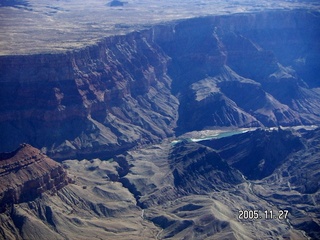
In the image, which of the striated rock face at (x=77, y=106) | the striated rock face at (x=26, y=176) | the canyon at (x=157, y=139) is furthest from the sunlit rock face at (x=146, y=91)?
the striated rock face at (x=26, y=176)

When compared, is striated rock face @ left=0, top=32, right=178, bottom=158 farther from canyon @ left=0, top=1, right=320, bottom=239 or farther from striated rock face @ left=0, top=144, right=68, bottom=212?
striated rock face @ left=0, top=144, right=68, bottom=212

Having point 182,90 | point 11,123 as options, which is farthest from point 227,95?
point 11,123

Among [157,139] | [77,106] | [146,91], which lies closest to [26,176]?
[77,106]

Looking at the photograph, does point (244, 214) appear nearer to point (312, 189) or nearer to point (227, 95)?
point (312, 189)

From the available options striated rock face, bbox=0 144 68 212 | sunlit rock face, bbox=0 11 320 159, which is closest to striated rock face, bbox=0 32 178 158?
sunlit rock face, bbox=0 11 320 159

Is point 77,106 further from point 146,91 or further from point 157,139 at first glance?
point 146,91

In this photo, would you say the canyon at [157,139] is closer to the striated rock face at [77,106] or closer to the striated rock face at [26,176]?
the striated rock face at [26,176]

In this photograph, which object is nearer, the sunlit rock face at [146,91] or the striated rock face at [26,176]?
the striated rock face at [26,176]
